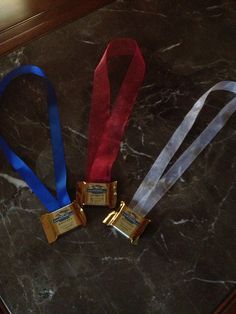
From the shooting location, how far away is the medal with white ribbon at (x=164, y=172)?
2.35ft

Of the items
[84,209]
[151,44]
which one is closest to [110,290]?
[84,209]

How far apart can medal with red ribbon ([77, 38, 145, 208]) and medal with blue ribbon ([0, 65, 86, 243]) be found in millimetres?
29

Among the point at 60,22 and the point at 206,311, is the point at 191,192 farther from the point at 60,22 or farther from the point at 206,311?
the point at 60,22

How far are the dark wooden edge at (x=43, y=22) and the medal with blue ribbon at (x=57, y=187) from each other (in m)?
0.13

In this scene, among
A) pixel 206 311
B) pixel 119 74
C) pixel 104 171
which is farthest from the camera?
pixel 119 74

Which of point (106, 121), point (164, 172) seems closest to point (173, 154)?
point (164, 172)

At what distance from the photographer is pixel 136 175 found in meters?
0.77

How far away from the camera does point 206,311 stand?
2.13 feet

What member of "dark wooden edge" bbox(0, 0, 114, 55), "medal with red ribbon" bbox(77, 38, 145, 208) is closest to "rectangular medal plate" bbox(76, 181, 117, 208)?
"medal with red ribbon" bbox(77, 38, 145, 208)

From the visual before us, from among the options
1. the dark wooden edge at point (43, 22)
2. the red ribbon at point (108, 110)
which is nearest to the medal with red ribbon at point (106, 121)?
the red ribbon at point (108, 110)

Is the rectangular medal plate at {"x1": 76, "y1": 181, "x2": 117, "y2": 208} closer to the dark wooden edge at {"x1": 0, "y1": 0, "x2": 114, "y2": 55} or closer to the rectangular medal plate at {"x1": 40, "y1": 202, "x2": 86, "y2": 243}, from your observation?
the rectangular medal plate at {"x1": 40, "y1": 202, "x2": 86, "y2": 243}

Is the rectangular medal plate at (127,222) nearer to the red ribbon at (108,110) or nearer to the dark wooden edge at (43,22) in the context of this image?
the red ribbon at (108,110)

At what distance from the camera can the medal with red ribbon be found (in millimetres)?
747

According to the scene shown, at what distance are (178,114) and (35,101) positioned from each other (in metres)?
0.29
